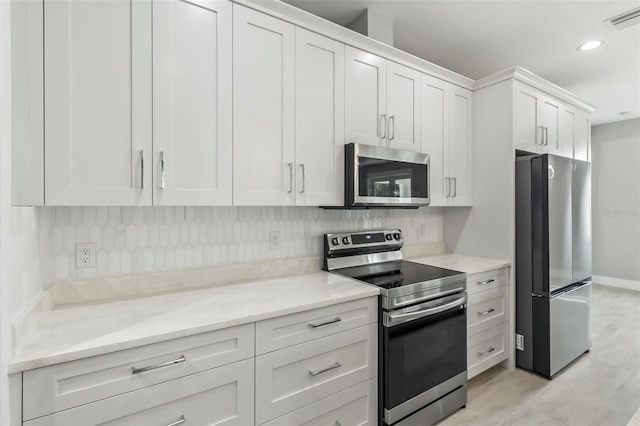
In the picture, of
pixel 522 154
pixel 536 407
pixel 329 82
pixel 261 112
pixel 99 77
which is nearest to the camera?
pixel 99 77

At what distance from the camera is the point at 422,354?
6.14ft

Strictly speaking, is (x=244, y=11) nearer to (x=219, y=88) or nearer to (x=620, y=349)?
(x=219, y=88)

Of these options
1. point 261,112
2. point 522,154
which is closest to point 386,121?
point 261,112

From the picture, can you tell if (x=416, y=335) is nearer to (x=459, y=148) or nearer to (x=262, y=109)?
(x=262, y=109)

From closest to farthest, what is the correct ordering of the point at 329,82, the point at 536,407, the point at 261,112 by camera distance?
the point at 261,112
the point at 329,82
the point at 536,407

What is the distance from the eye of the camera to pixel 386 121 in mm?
2252

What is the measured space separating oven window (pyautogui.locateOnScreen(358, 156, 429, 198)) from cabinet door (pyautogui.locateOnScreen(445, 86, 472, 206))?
0.47 metres

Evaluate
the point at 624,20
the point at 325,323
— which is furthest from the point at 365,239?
the point at 624,20

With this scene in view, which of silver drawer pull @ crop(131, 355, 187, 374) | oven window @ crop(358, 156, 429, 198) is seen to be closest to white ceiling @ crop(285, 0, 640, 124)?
oven window @ crop(358, 156, 429, 198)

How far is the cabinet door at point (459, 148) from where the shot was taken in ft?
8.95

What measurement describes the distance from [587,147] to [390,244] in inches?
109

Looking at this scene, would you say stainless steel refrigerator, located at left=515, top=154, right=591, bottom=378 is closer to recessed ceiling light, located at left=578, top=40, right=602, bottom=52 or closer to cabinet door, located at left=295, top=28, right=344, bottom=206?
recessed ceiling light, located at left=578, top=40, right=602, bottom=52

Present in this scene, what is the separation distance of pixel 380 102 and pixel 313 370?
1739 mm

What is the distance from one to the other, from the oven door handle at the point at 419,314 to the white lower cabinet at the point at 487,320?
32cm
